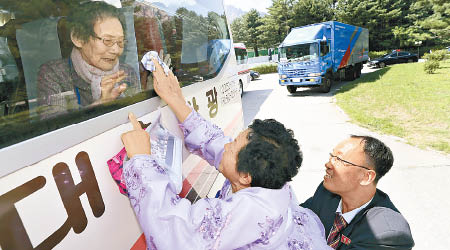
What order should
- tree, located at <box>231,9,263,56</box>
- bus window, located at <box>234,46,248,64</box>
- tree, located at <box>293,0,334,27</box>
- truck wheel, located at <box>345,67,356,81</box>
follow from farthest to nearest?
tree, located at <box>231,9,263,56</box>
tree, located at <box>293,0,334,27</box>
truck wheel, located at <box>345,67,356,81</box>
bus window, located at <box>234,46,248,64</box>

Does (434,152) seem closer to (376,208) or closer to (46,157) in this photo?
(376,208)

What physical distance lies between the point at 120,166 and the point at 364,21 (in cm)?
3973

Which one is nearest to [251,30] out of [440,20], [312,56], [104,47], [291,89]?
[440,20]

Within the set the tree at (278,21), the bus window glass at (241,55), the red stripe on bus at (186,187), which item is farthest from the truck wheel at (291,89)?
the tree at (278,21)

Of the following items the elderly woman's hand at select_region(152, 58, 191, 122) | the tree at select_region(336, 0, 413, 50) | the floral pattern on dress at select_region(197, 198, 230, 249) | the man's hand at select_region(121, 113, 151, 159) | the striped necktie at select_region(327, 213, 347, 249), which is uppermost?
the tree at select_region(336, 0, 413, 50)

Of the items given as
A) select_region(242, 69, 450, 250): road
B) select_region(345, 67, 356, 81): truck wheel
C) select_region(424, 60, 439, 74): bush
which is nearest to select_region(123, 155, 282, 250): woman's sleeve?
select_region(242, 69, 450, 250): road

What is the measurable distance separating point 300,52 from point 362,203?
34.9 feet

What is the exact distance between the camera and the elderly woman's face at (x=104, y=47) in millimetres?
1173

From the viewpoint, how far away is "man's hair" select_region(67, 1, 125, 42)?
3.61 ft

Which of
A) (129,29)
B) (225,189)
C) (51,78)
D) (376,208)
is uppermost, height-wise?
(129,29)

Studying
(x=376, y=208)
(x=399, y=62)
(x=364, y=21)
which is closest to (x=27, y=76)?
(x=376, y=208)

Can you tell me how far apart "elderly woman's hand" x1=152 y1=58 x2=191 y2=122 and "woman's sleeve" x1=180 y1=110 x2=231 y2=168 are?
0.17ft

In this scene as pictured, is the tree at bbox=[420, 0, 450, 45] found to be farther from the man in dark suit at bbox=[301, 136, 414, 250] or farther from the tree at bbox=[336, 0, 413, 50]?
the man in dark suit at bbox=[301, 136, 414, 250]

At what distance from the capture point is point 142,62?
1.51 metres
